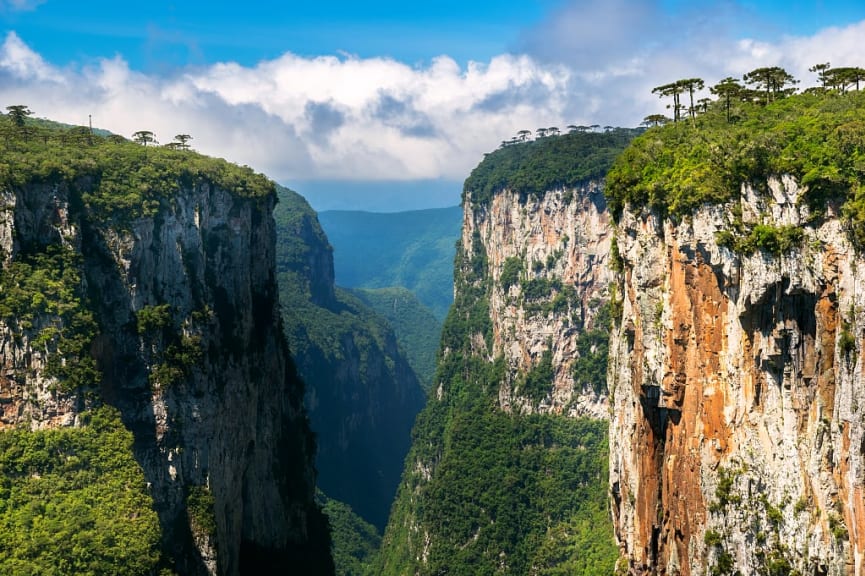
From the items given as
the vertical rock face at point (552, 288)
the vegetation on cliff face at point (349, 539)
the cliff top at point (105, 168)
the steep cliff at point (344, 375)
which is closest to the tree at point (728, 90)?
the cliff top at point (105, 168)

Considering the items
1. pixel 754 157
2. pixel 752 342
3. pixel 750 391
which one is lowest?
pixel 750 391

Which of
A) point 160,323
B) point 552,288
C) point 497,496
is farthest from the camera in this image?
point 552,288

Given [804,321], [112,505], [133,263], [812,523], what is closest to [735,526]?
[812,523]

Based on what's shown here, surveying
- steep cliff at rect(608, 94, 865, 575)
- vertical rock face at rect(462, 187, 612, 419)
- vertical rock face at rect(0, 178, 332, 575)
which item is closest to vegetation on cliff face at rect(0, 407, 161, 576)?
vertical rock face at rect(0, 178, 332, 575)

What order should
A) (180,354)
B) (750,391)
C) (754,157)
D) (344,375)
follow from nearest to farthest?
(750,391), (754,157), (180,354), (344,375)

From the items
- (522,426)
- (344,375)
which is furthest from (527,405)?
(344,375)

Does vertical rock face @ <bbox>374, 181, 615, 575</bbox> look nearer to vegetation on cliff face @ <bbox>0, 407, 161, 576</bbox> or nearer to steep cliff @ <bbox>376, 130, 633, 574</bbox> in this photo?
steep cliff @ <bbox>376, 130, 633, 574</bbox>

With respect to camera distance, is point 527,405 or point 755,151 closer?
point 755,151

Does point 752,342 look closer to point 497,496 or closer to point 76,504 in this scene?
point 76,504
